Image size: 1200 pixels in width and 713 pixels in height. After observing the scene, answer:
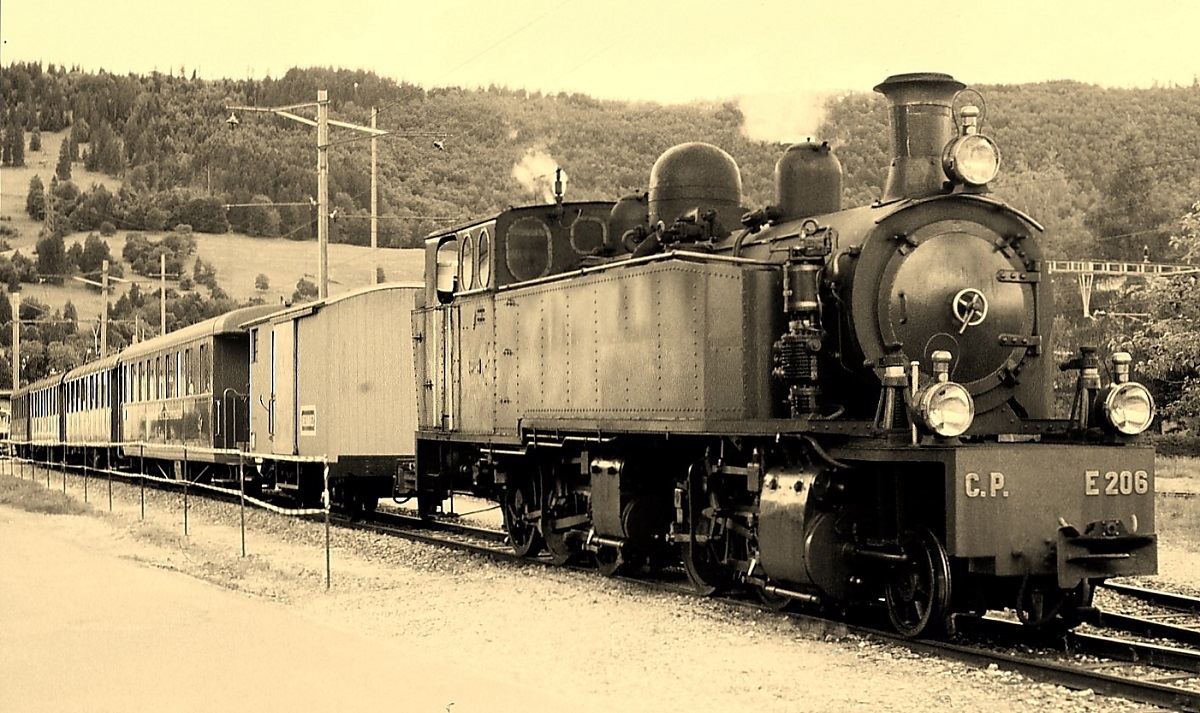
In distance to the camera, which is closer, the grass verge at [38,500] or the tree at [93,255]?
the grass verge at [38,500]

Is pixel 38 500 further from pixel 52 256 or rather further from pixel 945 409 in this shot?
pixel 52 256

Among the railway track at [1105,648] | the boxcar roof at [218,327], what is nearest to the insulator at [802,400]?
the railway track at [1105,648]

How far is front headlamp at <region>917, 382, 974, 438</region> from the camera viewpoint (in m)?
8.52

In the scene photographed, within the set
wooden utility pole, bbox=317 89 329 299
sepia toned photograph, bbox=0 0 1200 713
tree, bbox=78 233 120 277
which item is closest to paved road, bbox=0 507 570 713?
sepia toned photograph, bbox=0 0 1200 713

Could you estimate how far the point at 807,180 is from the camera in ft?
36.9

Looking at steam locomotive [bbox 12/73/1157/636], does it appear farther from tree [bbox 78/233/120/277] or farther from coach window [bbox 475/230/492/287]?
tree [bbox 78/233/120/277]

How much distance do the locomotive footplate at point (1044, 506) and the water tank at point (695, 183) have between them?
4048 millimetres

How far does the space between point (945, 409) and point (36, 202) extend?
11684 cm

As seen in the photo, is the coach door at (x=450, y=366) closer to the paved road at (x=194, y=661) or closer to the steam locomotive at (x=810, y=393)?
the steam locomotive at (x=810, y=393)

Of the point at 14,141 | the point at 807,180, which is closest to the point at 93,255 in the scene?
the point at 14,141

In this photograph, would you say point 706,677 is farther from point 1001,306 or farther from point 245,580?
point 245,580

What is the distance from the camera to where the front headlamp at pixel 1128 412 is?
30.8ft

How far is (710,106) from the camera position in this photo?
52.4 meters

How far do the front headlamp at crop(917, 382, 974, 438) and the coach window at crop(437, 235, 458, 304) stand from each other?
7.96 metres
